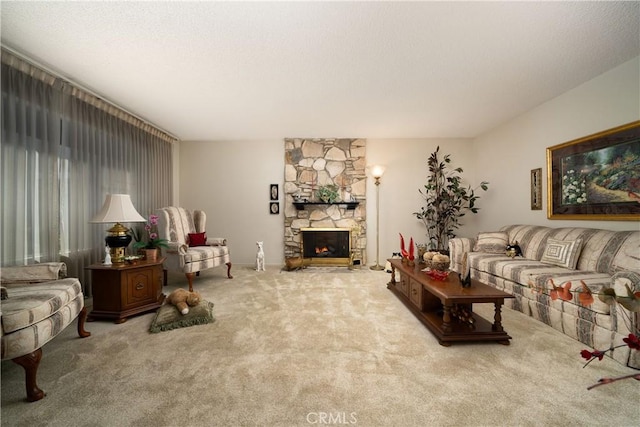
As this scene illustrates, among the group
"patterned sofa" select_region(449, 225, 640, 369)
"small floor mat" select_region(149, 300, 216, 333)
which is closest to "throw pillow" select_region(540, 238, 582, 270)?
"patterned sofa" select_region(449, 225, 640, 369)

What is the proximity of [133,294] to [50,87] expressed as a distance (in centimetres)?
239

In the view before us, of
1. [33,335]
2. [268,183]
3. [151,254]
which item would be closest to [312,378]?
[33,335]

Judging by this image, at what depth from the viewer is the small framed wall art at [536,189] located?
3.77m

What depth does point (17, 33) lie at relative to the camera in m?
2.24

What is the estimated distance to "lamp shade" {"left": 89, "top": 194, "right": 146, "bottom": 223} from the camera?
2.67 metres

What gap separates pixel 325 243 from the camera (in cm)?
513

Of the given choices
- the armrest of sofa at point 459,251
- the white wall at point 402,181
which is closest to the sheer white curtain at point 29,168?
the white wall at point 402,181

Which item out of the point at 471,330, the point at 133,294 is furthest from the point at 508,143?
the point at 133,294

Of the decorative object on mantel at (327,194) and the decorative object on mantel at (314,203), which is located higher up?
the decorative object on mantel at (327,194)

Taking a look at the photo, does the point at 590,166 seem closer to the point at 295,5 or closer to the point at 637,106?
the point at 637,106

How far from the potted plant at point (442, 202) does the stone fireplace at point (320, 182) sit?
1.22m

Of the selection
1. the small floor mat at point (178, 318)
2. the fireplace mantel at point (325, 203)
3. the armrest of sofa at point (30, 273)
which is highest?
the fireplace mantel at point (325, 203)

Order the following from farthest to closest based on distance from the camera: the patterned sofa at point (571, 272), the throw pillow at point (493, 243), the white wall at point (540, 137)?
the throw pillow at point (493, 243)
the white wall at point (540, 137)
the patterned sofa at point (571, 272)

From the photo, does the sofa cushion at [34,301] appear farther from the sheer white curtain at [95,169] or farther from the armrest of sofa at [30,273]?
the sheer white curtain at [95,169]
